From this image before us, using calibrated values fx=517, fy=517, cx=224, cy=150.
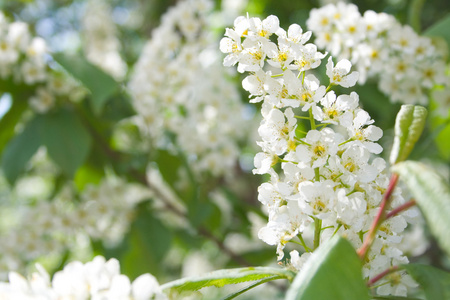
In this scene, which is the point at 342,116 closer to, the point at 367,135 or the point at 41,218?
the point at 367,135

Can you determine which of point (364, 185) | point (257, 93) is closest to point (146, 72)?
point (257, 93)

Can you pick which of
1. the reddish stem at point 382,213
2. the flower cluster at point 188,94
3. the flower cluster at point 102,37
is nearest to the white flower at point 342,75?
the reddish stem at point 382,213

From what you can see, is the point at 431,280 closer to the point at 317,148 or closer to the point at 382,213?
the point at 382,213

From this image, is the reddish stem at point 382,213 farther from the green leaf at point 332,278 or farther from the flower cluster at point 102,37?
the flower cluster at point 102,37

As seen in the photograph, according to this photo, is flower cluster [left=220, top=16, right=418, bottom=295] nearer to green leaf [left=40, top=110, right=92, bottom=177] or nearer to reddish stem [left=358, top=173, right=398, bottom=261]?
reddish stem [left=358, top=173, right=398, bottom=261]

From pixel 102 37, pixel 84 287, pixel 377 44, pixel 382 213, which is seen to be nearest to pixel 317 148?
pixel 382 213

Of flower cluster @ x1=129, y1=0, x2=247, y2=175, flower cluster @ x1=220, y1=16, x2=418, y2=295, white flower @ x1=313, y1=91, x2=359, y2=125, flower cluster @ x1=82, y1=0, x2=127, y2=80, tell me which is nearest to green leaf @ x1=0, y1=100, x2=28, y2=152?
flower cluster @ x1=129, y1=0, x2=247, y2=175

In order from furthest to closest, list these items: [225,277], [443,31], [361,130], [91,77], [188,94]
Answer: [188,94], [91,77], [443,31], [361,130], [225,277]

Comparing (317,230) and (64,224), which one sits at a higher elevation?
(64,224)
